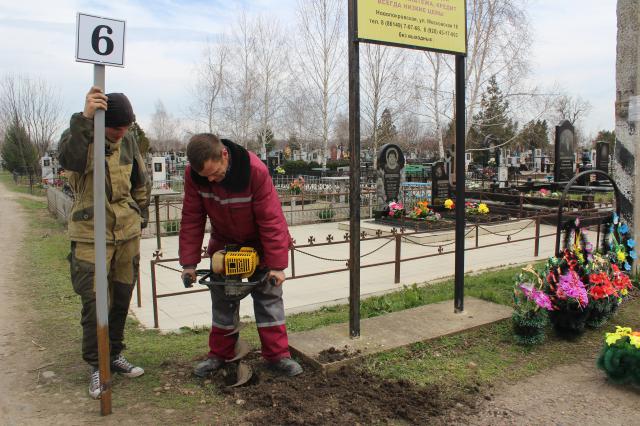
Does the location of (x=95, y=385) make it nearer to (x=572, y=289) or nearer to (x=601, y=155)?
(x=572, y=289)

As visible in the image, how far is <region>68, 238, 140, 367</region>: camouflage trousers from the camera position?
3.09 m

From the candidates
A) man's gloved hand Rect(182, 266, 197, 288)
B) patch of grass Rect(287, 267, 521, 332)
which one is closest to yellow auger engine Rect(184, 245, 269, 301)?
man's gloved hand Rect(182, 266, 197, 288)

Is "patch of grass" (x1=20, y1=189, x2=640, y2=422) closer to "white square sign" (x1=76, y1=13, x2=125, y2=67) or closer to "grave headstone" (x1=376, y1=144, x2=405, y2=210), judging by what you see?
"white square sign" (x1=76, y1=13, x2=125, y2=67)

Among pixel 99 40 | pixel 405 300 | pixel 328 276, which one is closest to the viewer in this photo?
pixel 99 40

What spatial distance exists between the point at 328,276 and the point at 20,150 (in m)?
33.4

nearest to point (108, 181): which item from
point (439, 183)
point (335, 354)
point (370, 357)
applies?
point (335, 354)

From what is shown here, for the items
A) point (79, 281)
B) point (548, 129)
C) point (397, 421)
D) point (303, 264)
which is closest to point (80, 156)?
point (79, 281)

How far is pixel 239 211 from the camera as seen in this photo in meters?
3.15

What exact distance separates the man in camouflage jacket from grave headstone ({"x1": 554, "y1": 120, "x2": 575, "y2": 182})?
66.1ft

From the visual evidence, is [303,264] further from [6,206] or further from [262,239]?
[6,206]

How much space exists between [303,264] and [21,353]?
16.9 ft

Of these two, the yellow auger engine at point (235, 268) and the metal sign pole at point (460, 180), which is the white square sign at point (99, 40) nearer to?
the yellow auger engine at point (235, 268)

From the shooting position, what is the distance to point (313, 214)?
1539 cm

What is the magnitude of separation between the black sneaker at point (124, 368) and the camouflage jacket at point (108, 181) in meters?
0.86
